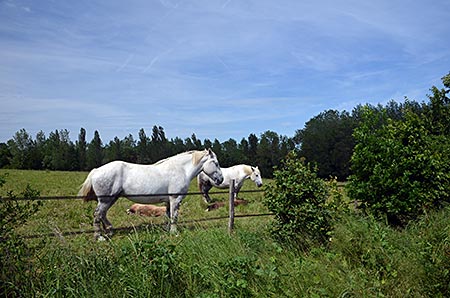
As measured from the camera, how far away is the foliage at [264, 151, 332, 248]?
219 inches

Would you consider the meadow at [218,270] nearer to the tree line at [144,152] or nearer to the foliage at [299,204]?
the foliage at [299,204]

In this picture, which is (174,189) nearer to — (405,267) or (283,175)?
(283,175)

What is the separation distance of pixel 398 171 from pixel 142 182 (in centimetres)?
510

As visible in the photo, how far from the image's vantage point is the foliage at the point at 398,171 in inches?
262

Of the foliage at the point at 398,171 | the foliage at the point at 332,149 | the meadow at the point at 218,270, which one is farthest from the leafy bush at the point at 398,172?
the foliage at the point at 332,149

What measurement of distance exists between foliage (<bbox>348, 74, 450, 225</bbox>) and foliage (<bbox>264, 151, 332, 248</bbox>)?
148 cm

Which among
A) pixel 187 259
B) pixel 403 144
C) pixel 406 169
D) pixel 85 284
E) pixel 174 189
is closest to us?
pixel 85 284

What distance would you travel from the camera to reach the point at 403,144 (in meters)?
7.35

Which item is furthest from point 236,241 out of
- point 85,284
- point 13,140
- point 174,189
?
point 13,140

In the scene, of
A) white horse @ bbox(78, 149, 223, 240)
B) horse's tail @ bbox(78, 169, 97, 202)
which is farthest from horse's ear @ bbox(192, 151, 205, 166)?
horse's tail @ bbox(78, 169, 97, 202)

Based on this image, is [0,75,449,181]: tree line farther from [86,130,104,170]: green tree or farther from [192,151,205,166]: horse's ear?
[192,151,205,166]: horse's ear

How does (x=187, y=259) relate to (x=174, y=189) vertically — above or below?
below

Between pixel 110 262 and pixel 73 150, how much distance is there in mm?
57196

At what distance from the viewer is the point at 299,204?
5.75 meters
